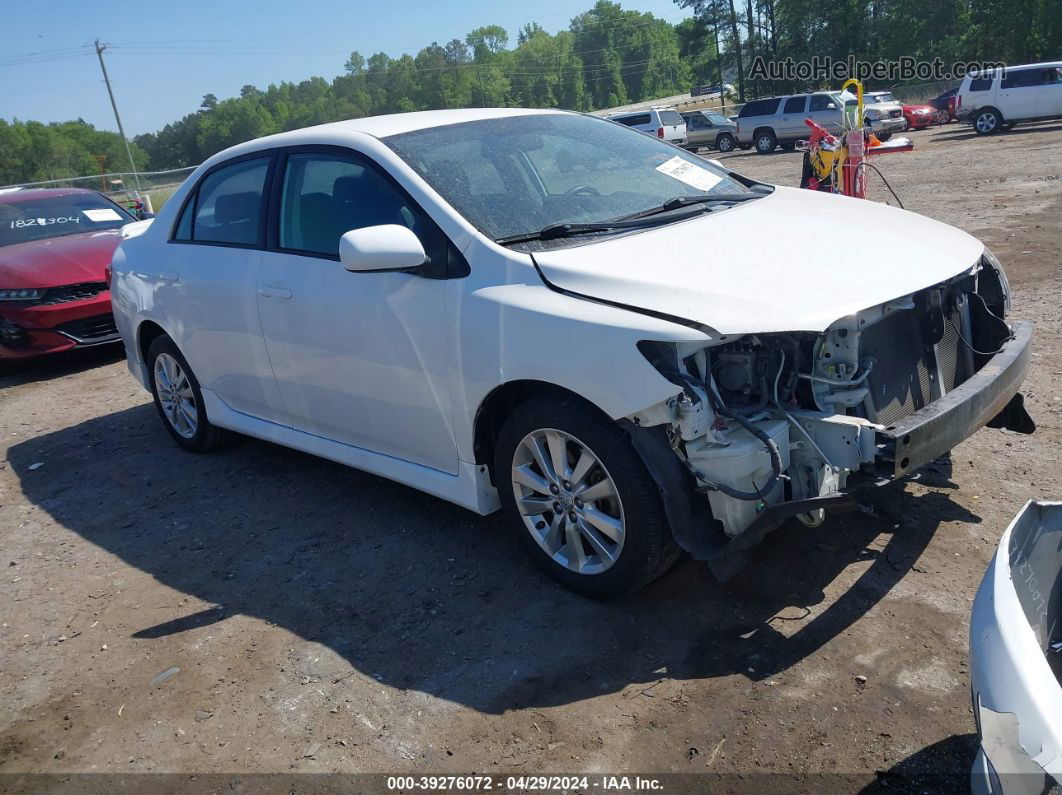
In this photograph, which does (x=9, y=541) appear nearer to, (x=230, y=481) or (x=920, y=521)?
(x=230, y=481)

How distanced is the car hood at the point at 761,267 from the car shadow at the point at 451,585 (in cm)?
116

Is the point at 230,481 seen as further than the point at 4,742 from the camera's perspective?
Yes

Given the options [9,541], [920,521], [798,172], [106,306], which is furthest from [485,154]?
[798,172]

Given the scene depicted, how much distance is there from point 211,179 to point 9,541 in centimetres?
233

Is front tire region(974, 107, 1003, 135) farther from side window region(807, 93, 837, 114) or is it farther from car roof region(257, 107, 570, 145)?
car roof region(257, 107, 570, 145)

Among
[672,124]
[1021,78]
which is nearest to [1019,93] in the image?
[1021,78]

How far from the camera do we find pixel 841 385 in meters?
3.17

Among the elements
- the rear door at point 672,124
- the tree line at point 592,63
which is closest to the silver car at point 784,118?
the rear door at point 672,124

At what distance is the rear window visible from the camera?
30562mm

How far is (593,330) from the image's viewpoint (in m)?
3.12

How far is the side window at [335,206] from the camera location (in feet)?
12.5

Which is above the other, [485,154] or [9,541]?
[485,154]

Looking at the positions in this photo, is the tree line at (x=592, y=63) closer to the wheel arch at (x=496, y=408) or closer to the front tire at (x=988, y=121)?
the front tire at (x=988, y=121)

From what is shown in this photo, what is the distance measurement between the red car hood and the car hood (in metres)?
6.75
